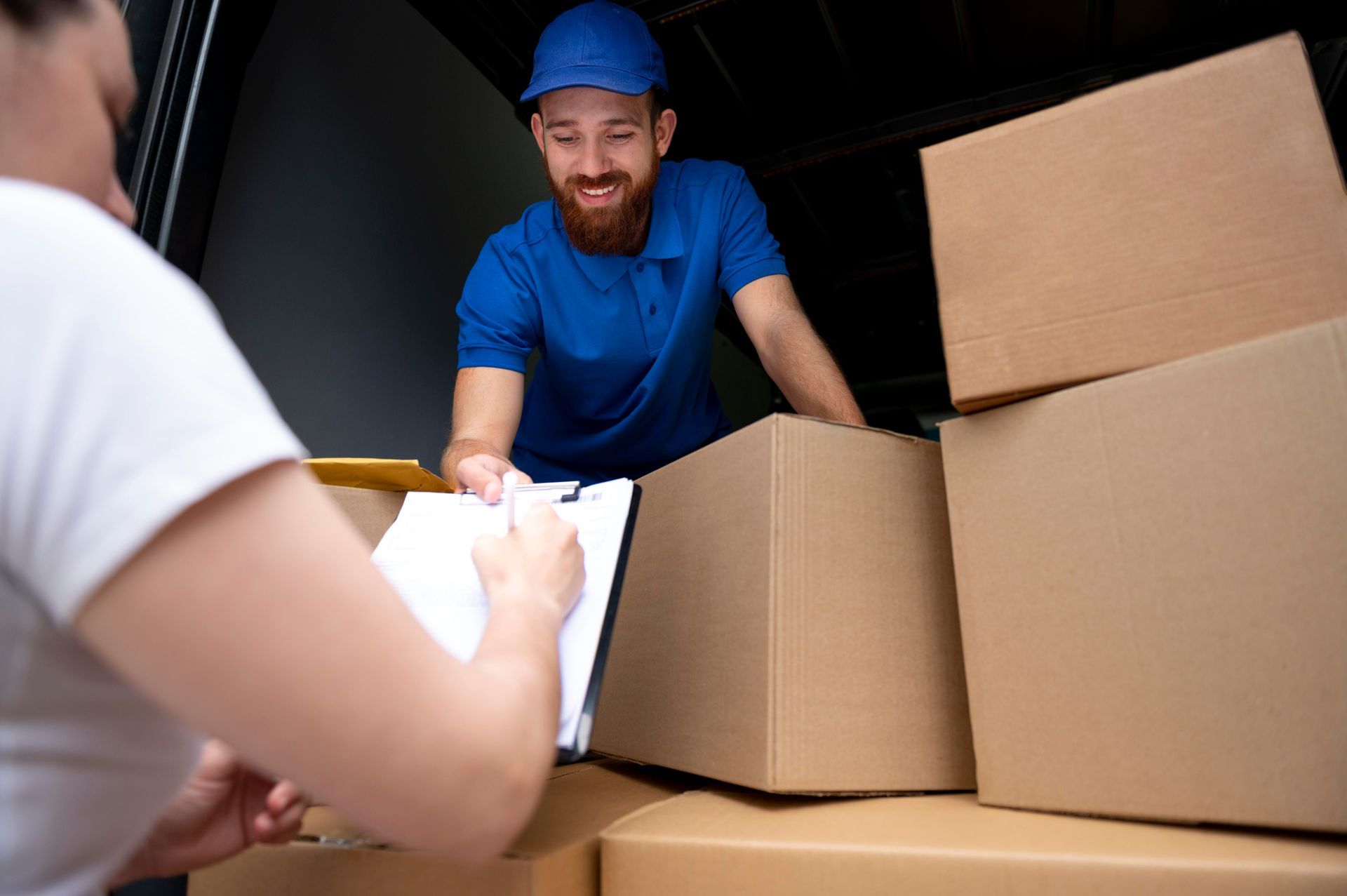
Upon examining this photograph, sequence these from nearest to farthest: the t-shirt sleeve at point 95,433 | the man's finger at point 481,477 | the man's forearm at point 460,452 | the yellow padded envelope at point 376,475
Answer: the t-shirt sleeve at point 95,433 → the man's finger at point 481,477 → the yellow padded envelope at point 376,475 → the man's forearm at point 460,452

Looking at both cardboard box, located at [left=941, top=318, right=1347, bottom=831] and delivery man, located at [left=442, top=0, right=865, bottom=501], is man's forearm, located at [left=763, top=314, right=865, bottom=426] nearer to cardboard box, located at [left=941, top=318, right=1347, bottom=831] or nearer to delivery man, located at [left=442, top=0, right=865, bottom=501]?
delivery man, located at [left=442, top=0, right=865, bottom=501]

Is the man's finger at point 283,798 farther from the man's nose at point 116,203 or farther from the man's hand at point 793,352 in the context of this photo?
the man's hand at point 793,352

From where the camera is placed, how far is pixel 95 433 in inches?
10.7

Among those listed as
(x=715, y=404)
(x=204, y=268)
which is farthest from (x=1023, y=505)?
(x=204, y=268)

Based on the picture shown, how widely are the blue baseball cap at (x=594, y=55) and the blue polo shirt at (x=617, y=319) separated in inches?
8.7

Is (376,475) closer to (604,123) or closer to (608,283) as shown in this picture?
(608,283)

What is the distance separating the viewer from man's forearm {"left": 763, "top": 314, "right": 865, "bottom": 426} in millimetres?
1203

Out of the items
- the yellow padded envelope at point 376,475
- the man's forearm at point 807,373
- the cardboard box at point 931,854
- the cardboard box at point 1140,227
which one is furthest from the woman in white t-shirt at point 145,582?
Answer: the man's forearm at point 807,373

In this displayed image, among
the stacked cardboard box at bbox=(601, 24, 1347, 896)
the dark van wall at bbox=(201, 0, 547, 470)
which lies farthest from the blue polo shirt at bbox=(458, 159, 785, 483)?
the stacked cardboard box at bbox=(601, 24, 1347, 896)

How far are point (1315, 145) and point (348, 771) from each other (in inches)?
27.9

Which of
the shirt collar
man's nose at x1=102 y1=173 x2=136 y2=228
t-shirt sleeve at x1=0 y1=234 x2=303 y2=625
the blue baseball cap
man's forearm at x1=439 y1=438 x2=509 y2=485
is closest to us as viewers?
t-shirt sleeve at x1=0 y1=234 x2=303 y2=625

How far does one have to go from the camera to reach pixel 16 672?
30 centimetres

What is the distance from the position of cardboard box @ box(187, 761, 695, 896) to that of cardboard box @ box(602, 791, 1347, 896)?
0.04 m

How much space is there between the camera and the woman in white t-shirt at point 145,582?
27 cm
